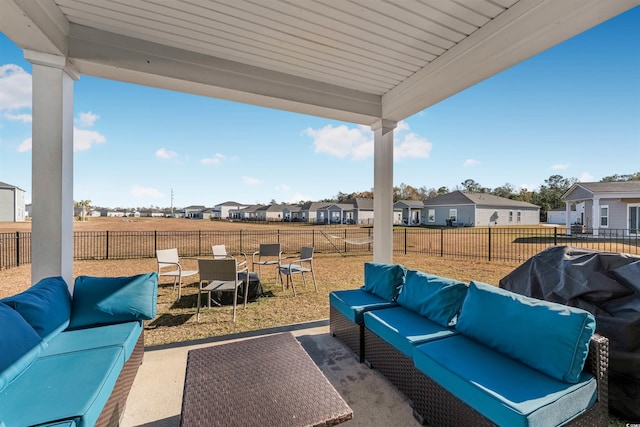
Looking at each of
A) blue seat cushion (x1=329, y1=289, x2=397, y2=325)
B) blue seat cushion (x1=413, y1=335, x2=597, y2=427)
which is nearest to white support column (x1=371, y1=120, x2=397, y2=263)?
blue seat cushion (x1=329, y1=289, x2=397, y2=325)

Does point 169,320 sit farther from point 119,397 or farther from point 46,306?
point 119,397

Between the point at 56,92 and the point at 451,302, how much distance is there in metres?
3.69

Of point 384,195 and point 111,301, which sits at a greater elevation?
point 384,195

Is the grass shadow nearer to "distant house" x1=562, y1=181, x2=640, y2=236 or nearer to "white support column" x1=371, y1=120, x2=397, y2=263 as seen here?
"white support column" x1=371, y1=120, x2=397, y2=263

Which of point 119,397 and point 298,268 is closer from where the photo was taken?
point 119,397

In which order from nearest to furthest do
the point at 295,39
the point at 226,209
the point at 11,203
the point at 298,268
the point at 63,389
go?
the point at 63,389 → the point at 295,39 → the point at 298,268 → the point at 11,203 → the point at 226,209

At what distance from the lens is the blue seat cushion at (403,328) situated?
1791 millimetres

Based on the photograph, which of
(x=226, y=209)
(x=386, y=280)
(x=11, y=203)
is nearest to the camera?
(x=386, y=280)

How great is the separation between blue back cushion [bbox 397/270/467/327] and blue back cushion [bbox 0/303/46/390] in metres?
2.52

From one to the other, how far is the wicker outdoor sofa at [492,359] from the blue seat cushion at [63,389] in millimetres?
1724

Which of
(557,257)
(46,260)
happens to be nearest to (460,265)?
(557,257)

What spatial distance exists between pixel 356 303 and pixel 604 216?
49.5ft

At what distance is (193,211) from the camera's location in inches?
2057

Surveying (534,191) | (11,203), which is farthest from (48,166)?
(534,191)
